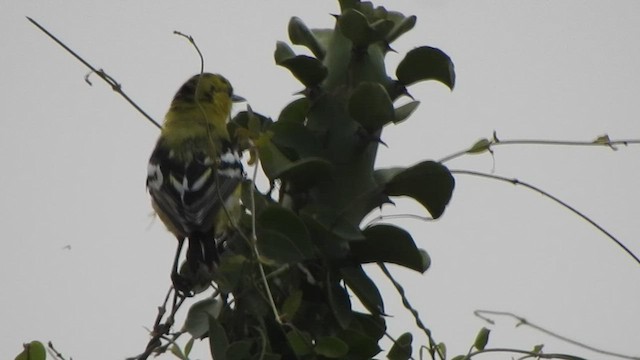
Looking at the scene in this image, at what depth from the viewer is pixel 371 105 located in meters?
2.20

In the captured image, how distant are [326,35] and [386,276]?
2.26 feet

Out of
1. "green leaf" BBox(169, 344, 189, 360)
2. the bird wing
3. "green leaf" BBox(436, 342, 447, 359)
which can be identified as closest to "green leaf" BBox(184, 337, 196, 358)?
"green leaf" BBox(169, 344, 189, 360)

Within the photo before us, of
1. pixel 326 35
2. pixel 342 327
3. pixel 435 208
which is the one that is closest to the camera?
pixel 342 327

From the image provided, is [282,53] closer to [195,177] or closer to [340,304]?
[340,304]

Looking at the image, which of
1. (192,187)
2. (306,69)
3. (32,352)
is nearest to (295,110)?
(306,69)

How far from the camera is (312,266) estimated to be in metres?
2.21

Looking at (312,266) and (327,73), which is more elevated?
(327,73)

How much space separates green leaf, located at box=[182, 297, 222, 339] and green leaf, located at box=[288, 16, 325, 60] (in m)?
0.71

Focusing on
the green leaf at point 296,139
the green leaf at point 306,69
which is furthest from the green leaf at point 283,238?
the green leaf at point 306,69

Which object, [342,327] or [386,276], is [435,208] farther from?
[342,327]

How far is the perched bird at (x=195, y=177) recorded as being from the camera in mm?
3299

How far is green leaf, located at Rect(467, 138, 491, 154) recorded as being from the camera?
2436 mm

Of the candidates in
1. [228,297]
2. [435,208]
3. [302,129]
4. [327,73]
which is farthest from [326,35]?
[228,297]

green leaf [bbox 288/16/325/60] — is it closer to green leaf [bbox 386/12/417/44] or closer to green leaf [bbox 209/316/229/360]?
green leaf [bbox 386/12/417/44]
